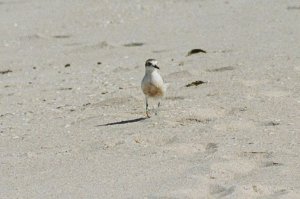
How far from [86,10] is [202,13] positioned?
9.66 ft

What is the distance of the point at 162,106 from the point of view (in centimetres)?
1017

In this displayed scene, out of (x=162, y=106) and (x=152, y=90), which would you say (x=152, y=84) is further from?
(x=162, y=106)

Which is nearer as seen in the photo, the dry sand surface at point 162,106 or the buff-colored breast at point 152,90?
the dry sand surface at point 162,106

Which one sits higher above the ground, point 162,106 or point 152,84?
point 152,84

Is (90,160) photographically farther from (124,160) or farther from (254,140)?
(254,140)

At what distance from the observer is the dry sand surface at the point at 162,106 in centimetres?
747

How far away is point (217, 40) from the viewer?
14.8 m

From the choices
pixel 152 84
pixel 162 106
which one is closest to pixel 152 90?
pixel 152 84

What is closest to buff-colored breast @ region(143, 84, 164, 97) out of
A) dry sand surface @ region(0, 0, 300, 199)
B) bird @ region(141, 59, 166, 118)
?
bird @ region(141, 59, 166, 118)

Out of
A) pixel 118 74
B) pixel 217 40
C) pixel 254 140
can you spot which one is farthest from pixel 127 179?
pixel 217 40

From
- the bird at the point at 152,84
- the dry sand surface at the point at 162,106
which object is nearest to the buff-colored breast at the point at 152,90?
the bird at the point at 152,84

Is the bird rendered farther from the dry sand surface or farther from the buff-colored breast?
the dry sand surface

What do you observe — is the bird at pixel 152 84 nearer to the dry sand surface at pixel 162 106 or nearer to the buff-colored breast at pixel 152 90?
the buff-colored breast at pixel 152 90

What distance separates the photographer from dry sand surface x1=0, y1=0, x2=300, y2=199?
7473mm
